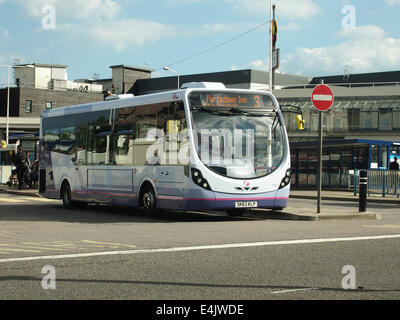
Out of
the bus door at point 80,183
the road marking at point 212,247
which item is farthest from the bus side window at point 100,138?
the road marking at point 212,247

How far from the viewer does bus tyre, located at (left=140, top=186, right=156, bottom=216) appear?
16.2m

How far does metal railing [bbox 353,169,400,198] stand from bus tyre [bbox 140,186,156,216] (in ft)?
52.8

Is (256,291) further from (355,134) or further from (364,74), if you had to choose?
(364,74)

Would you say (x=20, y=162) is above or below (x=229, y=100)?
below

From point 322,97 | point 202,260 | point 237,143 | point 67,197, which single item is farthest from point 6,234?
point 67,197

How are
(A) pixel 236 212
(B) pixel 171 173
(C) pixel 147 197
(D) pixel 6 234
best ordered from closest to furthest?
(D) pixel 6 234, (B) pixel 171 173, (C) pixel 147 197, (A) pixel 236 212

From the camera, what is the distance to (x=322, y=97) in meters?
16.3

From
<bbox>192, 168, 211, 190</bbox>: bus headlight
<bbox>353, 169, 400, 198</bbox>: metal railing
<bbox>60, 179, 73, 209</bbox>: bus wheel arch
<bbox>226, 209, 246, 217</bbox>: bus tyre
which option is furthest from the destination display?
<bbox>353, 169, 400, 198</bbox>: metal railing

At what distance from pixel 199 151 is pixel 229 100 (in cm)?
160

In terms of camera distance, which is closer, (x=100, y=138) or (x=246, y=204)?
(x=246, y=204)

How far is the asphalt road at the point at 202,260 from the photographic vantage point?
6562 millimetres

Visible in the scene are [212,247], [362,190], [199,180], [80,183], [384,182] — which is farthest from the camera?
[384,182]

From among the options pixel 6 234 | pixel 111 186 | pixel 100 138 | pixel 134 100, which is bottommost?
pixel 6 234

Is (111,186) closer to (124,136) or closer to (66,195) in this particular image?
(124,136)
